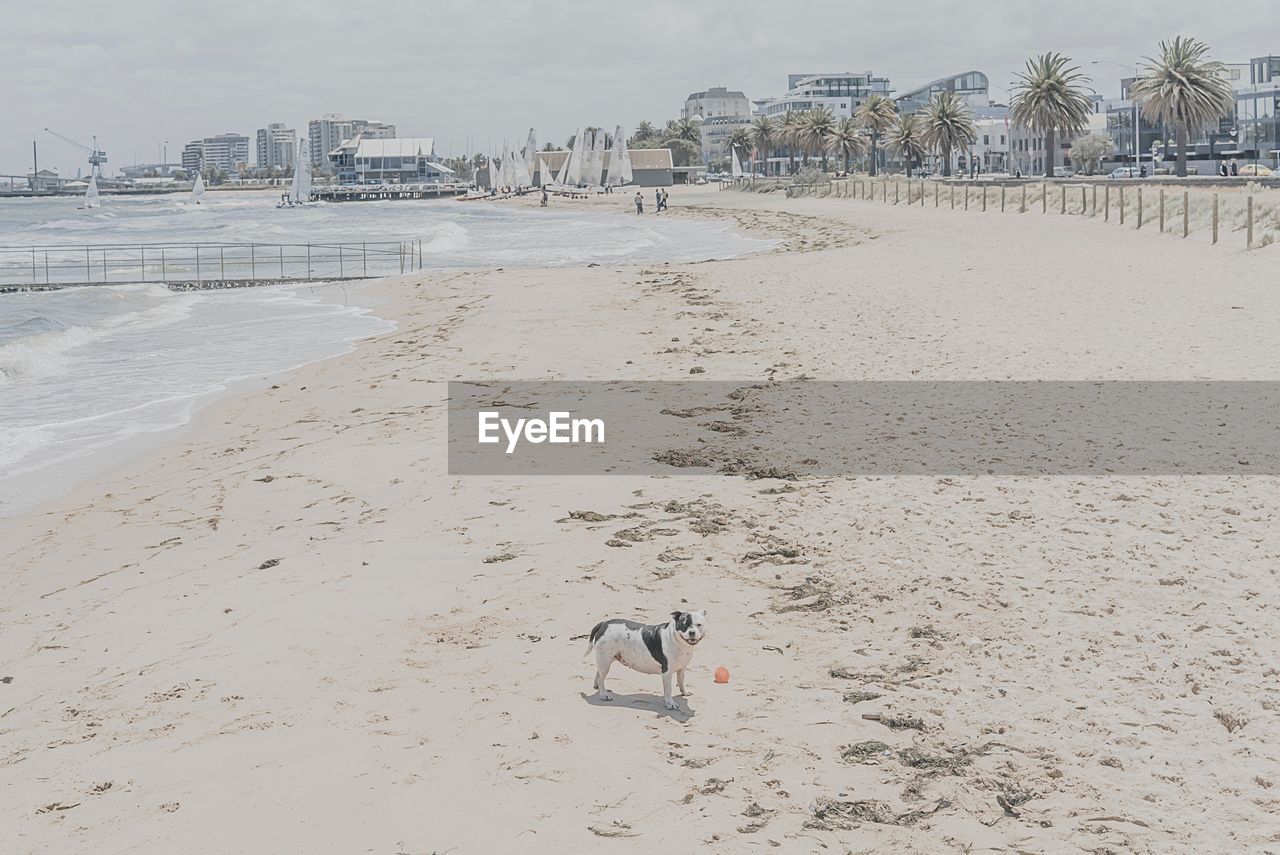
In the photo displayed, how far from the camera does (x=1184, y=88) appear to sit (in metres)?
74.6

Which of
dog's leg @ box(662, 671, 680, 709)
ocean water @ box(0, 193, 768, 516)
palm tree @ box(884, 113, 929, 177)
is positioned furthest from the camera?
palm tree @ box(884, 113, 929, 177)

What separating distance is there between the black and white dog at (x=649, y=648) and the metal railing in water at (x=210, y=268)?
38176 mm

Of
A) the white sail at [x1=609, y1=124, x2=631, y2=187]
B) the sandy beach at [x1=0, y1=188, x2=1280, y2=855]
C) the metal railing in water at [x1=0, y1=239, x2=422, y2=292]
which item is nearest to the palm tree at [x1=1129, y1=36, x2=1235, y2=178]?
the metal railing in water at [x1=0, y1=239, x2=422, y2=292]

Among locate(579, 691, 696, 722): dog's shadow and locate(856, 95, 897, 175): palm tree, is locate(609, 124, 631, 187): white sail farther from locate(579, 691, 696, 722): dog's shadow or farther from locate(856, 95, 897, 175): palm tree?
locate(579, 691, 696, 722): dog's shadow

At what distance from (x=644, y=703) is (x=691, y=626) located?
78 cm

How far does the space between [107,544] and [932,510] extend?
7.91m

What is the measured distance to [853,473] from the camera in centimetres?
1204

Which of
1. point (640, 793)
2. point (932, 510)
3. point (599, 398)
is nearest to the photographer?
point (640, 793)

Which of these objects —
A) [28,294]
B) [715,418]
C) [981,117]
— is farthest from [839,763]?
[981,117]

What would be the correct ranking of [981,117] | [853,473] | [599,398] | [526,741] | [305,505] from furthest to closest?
[981,117]
[599,398]
[305,505]
[853,473]
[526,741]

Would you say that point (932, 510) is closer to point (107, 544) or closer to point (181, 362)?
point (107, 544)

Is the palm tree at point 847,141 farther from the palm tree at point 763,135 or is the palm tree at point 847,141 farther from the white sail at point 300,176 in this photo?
the white sail at point 300,176
